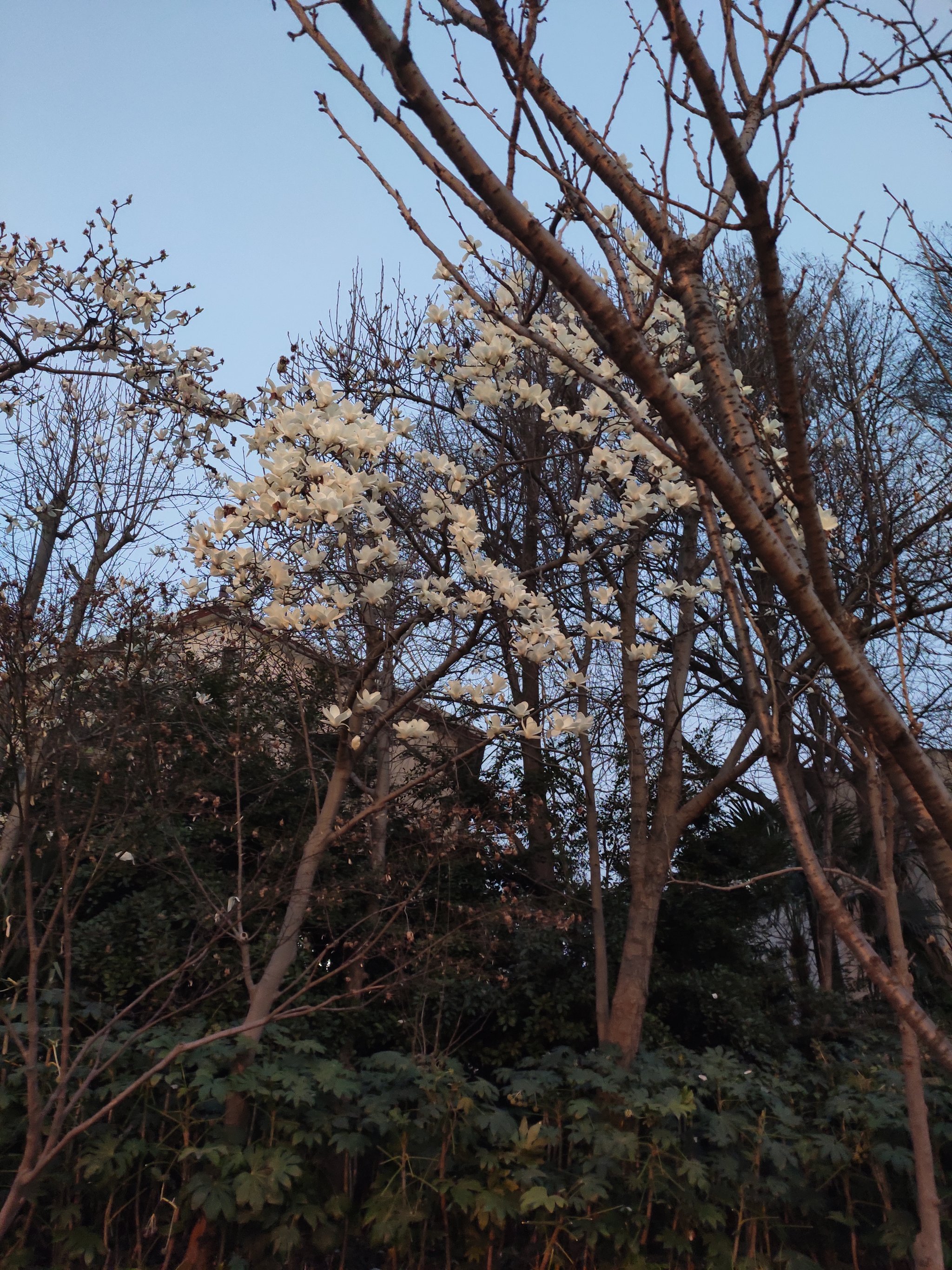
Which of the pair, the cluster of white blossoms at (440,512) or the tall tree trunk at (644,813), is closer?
the cluster of white blossoms at (440,512)

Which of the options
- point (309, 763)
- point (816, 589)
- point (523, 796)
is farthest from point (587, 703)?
point (816, 589)

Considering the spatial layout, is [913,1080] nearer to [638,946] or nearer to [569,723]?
[569,723]

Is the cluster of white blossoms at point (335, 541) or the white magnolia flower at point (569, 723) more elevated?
the cluster of white blossoms at point (335, 541)

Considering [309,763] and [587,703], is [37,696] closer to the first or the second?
[309,763]

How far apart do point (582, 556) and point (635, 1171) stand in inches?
106

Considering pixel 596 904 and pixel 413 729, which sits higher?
pixel 413 729

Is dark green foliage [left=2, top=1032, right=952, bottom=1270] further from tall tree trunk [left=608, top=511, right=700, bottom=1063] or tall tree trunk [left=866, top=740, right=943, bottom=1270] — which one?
tall tree trunk [left=608, top=511, right=700, bottom=1063]

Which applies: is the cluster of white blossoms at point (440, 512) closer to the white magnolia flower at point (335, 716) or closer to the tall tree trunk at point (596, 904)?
the white magnolia flower at point (335, 716)

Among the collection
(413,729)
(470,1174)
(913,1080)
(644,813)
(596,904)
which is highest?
(644,813)

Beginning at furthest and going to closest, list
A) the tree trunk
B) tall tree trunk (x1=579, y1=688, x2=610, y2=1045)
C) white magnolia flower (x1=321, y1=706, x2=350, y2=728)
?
tall tree trunk (x1=579, y1=688, x2=610, y2=1045)
the tree trunk
white magnolia flower (x1=321, y1=706, x2=350, y2=728)

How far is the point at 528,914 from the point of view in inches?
195

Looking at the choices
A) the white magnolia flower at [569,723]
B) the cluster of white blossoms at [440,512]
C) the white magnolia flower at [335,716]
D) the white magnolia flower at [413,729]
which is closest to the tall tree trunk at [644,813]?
the cluster of white blossoms at [440,512]

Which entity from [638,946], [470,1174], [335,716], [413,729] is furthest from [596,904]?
[335,716]

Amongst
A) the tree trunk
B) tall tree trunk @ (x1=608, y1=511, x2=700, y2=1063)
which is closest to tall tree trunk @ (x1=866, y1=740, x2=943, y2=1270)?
tall tree trunk @ (x1=608, y1=511, x2=700, y2=1063)
